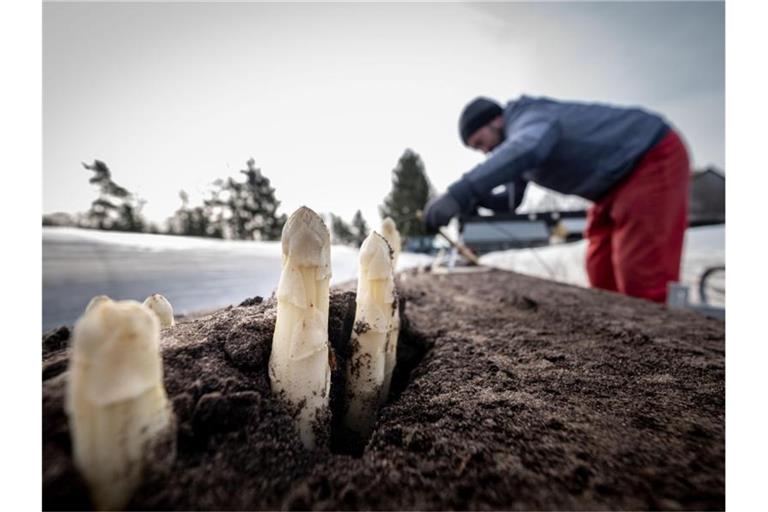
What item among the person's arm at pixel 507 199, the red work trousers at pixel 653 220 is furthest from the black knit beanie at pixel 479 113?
the red work trousers at pixel 653 220

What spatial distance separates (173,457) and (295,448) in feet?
0.46

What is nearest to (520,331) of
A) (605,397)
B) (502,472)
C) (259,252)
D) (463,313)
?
(463,313)

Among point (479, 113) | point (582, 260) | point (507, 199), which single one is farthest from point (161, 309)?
point (582, 260)

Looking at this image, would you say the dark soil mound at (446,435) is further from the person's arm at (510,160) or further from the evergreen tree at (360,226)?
the person's arm at (510,160)

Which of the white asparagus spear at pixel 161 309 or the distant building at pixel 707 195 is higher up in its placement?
the distant building at pixel 707 195

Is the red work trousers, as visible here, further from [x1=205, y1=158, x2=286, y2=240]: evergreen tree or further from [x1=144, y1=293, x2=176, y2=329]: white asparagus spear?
[x1=144, y1=293, x2=176, y2=329]: white asparagus spear

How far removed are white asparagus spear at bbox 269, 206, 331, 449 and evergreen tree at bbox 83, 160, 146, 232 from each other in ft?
2.42

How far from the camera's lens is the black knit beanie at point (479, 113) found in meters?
2.78

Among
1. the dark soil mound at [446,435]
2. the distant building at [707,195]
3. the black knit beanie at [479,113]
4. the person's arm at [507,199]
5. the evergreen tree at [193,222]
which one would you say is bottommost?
the dark soil mound at [446,435]

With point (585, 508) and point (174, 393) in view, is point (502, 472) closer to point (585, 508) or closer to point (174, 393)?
point (585, 508)

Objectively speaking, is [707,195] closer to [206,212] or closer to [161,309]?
[206,212]

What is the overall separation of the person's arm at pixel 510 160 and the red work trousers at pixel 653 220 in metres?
0.72

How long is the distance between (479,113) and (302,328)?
298 centimetres

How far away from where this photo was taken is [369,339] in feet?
2.02
